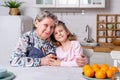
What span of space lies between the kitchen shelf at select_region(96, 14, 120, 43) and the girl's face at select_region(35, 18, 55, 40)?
6.25 ft

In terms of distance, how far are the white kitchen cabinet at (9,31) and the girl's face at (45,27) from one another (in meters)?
1.72

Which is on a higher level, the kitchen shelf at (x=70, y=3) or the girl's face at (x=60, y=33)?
the kitchen shelf at (x=70, y=3)

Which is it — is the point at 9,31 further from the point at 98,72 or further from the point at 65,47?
the point at 98,72

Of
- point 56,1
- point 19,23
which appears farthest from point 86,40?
point 19,23

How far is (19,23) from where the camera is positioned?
12.7 feet

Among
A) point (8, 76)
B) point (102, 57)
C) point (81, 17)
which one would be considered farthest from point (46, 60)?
point (81, 17)

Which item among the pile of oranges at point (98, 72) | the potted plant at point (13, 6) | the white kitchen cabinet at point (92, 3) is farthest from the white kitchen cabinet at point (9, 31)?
the pile of oranges at point (98, 72)

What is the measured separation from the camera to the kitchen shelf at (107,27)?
156 inches

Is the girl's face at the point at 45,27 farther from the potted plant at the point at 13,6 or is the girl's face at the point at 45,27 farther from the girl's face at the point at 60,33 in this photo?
the potted plant at the point at 13,6

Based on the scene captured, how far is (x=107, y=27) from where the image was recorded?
3982 mm

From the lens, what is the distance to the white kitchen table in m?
1.70

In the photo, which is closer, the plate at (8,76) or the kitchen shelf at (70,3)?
the plate at (8,76)

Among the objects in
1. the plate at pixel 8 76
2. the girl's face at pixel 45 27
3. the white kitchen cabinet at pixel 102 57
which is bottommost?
the white kitchen cabinet at pixel 102 57

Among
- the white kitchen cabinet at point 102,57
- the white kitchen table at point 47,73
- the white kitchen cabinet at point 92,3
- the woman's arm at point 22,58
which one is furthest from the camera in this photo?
the white kitchen cabinet at point 92,3
